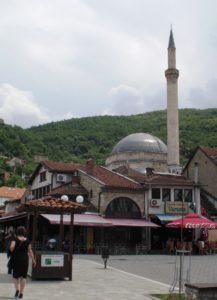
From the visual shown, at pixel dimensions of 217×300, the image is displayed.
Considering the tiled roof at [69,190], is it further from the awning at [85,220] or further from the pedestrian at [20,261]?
the pedestrian at [20,261]

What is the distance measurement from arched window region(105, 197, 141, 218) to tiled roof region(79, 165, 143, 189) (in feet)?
3.47

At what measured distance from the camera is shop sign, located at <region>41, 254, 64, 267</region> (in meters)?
13.6

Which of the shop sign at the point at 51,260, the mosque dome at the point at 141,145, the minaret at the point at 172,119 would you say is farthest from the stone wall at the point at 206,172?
the shop sign at the point at 51,260

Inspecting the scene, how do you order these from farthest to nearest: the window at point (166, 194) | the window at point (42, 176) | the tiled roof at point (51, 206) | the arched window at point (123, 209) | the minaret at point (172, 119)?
the minaret at point (172, 119)
the window at point (42, 176)
the window at point (166, 194)
the arched window at point (123, 209)
the tiled roof at point (51, 206)

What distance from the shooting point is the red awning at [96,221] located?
30125 mm

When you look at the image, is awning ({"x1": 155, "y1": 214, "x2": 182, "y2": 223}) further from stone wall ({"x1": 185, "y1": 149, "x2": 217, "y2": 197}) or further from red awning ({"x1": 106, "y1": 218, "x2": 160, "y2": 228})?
stone wall ({"x1": 185, "y1": 149, "x2": 217, "y2": 197})

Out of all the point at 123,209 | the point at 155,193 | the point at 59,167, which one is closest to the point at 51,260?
the point at 123,209

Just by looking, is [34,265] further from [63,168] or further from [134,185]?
[63,168]

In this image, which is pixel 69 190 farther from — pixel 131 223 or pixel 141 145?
pixel 141 145

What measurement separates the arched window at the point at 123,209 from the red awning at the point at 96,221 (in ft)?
1.97

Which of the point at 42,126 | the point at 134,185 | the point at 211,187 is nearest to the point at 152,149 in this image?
the point at 211,187

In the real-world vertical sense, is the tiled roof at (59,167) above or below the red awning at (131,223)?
above

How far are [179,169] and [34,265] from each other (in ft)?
136

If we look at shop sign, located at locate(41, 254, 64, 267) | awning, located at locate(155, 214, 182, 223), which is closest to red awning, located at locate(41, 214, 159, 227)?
awning, located at locate(155, 214, 182, 223)
